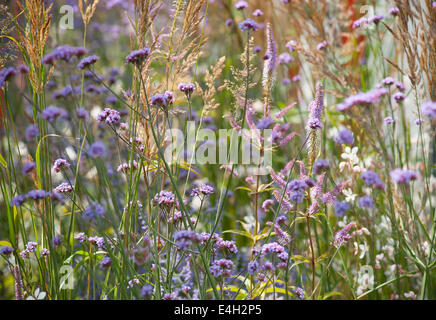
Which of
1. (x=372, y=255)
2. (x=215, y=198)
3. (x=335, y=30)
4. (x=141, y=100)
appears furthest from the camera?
(x=215, y=198)

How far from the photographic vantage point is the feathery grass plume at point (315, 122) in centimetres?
93

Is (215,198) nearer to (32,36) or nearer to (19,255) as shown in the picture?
(19,255)

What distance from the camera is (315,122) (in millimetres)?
922

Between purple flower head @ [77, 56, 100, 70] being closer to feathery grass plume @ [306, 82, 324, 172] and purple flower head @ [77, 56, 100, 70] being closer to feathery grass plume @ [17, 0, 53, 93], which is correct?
feathery grass plume @ [17, 0, 53, 93]

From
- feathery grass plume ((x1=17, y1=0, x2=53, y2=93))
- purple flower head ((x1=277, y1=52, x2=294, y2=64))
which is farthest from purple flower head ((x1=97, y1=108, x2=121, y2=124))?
purple flower head ((x1=277, y1=52, x2=294, y2=64))

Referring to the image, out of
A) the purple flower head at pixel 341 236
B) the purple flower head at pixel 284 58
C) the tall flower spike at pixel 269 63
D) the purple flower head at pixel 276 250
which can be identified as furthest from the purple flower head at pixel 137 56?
the purple flower head at pixel 284 58

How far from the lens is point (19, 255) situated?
3.52 feet

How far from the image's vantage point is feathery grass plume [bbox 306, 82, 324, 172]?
0.93 meters

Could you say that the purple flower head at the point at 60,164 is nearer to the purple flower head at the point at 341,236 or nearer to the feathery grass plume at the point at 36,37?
the feathery grass plume at the point at 36,37

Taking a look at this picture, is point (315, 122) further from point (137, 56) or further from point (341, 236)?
point (137, 56)

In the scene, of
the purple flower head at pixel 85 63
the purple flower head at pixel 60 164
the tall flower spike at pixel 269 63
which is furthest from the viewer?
the tall flower spike at pixel 269 63
